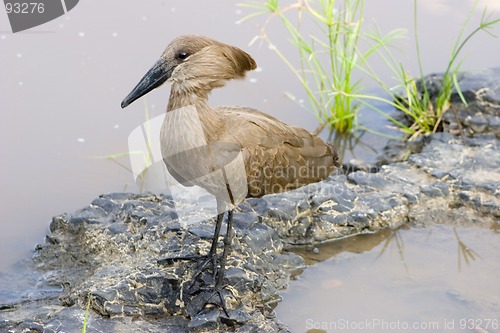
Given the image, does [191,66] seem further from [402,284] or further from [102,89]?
[102,89]

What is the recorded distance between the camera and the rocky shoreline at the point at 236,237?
4254mm

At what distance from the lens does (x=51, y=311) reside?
424 centimetres

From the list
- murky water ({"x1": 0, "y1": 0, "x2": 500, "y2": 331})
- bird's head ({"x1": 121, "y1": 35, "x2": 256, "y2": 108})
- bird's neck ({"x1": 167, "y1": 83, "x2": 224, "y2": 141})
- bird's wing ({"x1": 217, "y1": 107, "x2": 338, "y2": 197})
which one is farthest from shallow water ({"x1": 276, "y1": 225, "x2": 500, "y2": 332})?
bird's head ({"x1": 121, "y1": 35, "x2": 256, "y2": 108})

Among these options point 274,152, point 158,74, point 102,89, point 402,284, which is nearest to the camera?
point 158,74

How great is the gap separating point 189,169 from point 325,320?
119 centimetres

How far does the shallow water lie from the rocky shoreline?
0.39 ft

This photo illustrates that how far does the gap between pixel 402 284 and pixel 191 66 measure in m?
1.88

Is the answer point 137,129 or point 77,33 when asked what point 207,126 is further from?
point 77,33

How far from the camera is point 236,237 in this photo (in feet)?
15.8

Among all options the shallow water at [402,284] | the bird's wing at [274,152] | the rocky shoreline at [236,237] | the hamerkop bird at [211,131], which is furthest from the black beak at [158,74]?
the shallow water at [402,284]

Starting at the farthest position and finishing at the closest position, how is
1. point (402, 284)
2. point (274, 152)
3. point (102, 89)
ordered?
point (102, 89)
point (402, 284)
point (274, 152)

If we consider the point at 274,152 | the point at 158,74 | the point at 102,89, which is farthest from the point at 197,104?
the point at 102,89

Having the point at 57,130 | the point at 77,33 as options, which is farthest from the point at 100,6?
the point at 57,130

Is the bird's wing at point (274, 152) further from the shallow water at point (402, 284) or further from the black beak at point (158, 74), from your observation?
the shallow water at point (402, 284)
